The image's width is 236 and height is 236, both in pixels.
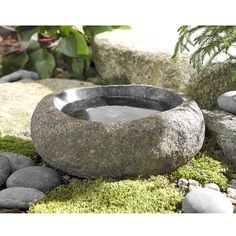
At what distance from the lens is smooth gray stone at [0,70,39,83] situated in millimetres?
6117

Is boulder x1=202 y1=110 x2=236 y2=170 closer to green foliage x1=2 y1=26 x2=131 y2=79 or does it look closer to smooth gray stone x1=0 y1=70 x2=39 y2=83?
green foliage x1=2 y1=26 x2=131 y2=79

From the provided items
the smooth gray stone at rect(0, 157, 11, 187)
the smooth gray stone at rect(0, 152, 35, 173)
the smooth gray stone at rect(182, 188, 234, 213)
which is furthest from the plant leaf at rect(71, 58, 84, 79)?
the smooth gray stone at rect(182, 188, 234, 213)

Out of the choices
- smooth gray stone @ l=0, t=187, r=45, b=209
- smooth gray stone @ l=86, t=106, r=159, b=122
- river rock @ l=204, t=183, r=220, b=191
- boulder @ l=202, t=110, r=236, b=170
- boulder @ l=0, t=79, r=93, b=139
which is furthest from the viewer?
boulder @ l=0, t=79, r=93, b=139

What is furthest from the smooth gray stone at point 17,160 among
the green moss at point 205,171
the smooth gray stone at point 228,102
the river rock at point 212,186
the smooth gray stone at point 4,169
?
the smooth gray stone at point 228,102

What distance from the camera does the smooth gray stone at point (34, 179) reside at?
11.0 feet

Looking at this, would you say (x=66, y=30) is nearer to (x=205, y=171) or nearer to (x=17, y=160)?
(x=17, y=160)

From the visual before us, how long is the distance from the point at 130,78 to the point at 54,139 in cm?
228

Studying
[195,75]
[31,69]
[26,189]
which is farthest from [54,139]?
[31,69]

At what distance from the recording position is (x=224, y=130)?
3.78 meters

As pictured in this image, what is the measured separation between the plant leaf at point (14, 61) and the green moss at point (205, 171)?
130 inches

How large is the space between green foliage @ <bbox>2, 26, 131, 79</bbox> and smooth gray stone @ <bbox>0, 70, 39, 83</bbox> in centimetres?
9

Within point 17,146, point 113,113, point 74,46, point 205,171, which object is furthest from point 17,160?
point 74,46

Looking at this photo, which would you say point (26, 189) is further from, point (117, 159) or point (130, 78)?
point (130, 78)

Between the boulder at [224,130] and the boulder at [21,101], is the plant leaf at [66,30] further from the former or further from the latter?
the boulder at [224,130]
